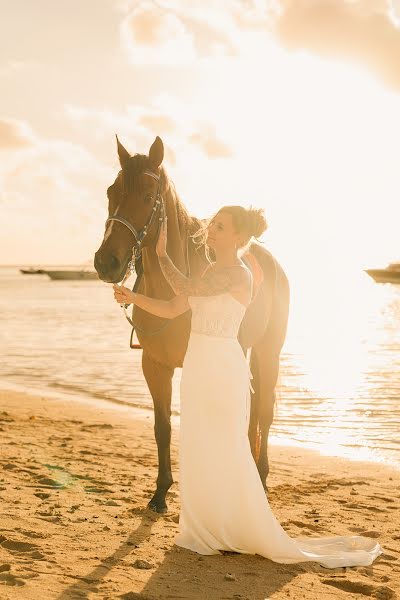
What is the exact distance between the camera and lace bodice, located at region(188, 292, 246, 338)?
4.73m

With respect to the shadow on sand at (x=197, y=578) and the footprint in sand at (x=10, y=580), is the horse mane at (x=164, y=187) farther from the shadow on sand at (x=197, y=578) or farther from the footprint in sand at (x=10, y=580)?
the footprint in sand at (x=10, y=580)

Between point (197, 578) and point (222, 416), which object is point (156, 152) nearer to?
point (222, 416)

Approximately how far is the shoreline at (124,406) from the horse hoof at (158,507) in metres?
3.54

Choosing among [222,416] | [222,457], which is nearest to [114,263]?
[222,416]

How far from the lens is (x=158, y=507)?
6.08 metres

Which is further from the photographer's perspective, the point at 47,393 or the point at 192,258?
the point at 47,393

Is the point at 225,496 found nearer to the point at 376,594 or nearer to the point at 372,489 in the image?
the point at 376,594

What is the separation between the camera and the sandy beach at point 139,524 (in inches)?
172

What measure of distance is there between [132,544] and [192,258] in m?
2.33

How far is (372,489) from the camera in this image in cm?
729

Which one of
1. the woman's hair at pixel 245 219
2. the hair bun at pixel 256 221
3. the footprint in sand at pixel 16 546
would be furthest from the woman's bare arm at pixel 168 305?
the footprint in sand at pixel 16 546

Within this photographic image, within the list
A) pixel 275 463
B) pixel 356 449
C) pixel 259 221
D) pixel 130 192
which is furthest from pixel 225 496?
pixel 356 449

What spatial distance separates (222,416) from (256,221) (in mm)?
1342

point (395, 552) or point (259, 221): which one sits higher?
point (259, 221)
